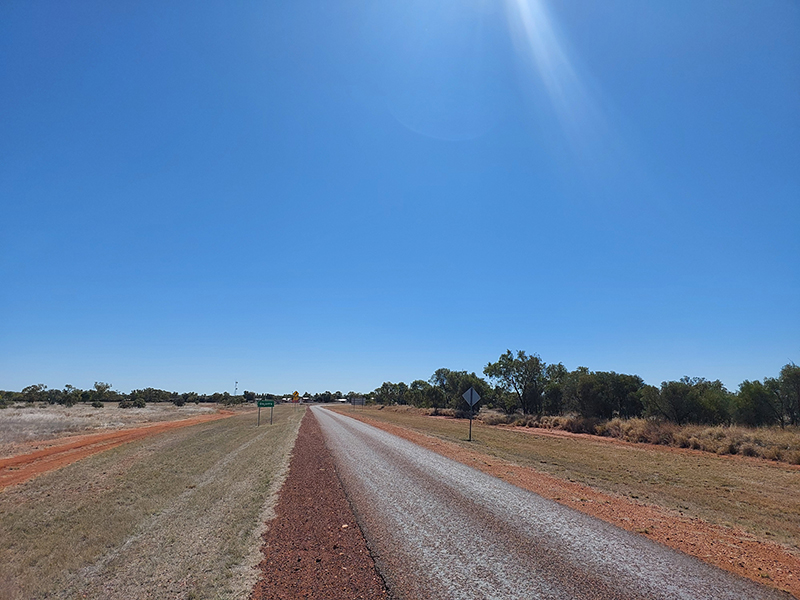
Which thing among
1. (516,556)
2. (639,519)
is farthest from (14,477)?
(639,519)

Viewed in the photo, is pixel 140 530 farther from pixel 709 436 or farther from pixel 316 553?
pixel 709 436

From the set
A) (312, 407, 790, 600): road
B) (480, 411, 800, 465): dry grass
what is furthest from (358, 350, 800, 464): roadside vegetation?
(312, 407, 790, 600): road

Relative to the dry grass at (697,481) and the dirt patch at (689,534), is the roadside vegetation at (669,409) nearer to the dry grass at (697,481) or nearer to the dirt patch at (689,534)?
the dry grass at (697,481)

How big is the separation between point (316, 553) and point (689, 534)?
6.70 m

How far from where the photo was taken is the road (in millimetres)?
4852

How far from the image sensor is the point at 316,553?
6281 millimetres

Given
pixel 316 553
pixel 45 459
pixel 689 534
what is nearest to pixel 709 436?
pixel 689 534

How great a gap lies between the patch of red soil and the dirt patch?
5.04 metres

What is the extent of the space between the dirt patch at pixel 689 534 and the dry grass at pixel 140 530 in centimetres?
686

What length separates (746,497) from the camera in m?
10.4

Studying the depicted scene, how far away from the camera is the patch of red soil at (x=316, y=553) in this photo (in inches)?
200

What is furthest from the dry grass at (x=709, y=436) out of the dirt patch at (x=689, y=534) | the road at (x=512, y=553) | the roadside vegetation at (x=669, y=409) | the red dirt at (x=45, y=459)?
the red dirt at (x=45, y=459)

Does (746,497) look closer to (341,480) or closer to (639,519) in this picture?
(639,519)

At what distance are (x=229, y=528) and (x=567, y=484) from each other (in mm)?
9185
